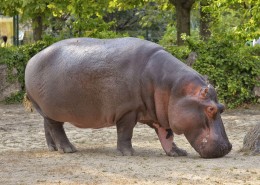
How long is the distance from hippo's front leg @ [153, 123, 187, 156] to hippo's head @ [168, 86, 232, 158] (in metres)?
0.59

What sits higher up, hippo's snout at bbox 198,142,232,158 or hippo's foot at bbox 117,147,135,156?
hippo's snout at bbox 198,142,232,158

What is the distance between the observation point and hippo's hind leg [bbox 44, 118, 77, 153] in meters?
9.87

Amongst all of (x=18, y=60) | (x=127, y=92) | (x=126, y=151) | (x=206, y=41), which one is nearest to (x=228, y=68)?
(x=206, y=41)

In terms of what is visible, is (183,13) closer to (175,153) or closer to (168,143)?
(168,143)

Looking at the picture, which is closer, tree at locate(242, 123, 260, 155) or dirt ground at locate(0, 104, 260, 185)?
dirt ground at locate(0, 104, 260, 185)

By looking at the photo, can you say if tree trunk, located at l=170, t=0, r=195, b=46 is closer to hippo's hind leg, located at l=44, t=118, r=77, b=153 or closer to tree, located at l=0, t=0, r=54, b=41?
tree, located at l=0, t=0, r=54, b=41

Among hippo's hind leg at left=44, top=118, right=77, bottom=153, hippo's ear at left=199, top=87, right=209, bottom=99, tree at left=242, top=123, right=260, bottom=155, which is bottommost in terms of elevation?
hippo's hind leg at left=44, top=118, right=77, bottom=153

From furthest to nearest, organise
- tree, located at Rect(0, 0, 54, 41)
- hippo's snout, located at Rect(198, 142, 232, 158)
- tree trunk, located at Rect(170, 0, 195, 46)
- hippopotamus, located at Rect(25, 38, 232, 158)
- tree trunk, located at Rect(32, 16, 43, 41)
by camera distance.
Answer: tree trunk, located at Rect(32, 16, 43, 41)
tree trunk, located at Rect(170, 0, 195, 46)
tree, located at Rect(0, 0, 54, 41)
hippopotamus, located at Rect(25, 38, 232, 158)
hippo's snout, located at Rect(198, 142, 232, 158)

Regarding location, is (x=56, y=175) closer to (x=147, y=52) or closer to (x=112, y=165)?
(x=112, y=165)

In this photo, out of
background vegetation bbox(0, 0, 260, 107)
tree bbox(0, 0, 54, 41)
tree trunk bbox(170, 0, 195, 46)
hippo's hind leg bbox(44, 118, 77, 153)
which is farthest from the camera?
tree trunk bbox(170, 0, 195, 46)

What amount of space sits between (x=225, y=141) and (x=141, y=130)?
450 cm

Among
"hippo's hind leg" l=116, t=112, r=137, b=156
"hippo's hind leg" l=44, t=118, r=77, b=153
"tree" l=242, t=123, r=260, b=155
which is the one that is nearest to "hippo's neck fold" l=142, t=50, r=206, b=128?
"hippo's hind leg" l=116, t=112, r=137, b=156

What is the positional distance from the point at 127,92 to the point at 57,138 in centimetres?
138

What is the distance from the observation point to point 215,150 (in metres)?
8.56
